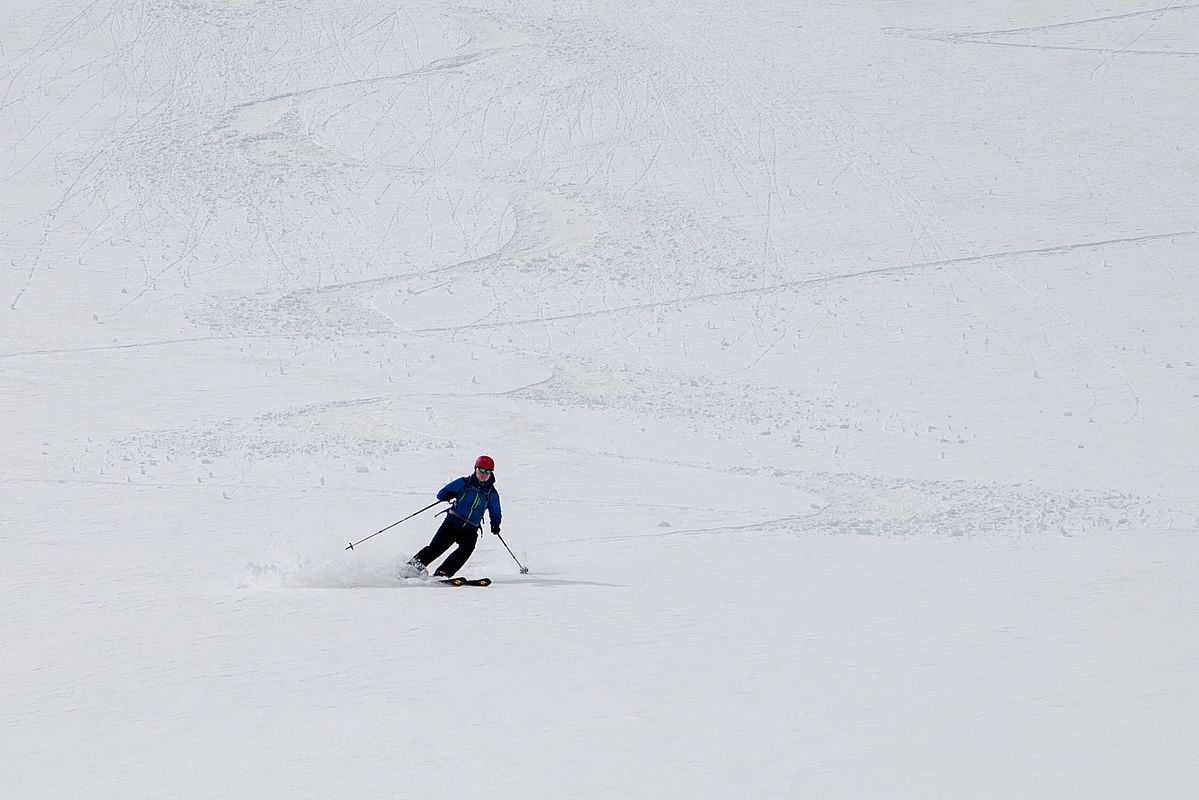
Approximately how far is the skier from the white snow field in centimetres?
43

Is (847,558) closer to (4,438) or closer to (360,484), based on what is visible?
(360,484)

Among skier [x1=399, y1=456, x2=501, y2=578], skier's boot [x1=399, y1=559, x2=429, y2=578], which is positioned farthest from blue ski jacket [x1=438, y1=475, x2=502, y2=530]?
skier's boot [x1=399, y1=559, x2=429, y2=578]

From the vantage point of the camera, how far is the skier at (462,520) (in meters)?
10.3

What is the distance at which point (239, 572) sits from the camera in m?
10.2

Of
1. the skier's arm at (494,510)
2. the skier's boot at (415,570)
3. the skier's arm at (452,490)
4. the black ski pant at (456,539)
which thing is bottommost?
the skier's boot at (415,570)

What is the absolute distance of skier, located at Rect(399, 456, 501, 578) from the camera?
10.3 m

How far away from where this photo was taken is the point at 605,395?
1808 cm

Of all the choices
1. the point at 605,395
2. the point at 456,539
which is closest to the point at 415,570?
the point at 456,539

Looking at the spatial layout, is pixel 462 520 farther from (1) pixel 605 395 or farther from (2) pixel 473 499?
(1) pixel 605 395

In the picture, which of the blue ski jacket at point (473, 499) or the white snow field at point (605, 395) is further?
the blue ski jacket at point (473, 499)

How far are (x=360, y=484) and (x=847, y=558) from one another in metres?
5.30

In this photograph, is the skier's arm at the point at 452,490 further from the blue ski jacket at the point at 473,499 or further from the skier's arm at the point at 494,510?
the skier's arm at the point at 494,510

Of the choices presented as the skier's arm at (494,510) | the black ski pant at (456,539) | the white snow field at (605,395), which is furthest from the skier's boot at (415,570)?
the skier's arm at (494,510)

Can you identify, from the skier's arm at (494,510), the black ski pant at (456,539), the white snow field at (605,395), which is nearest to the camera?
the white snow field at (605,395)
